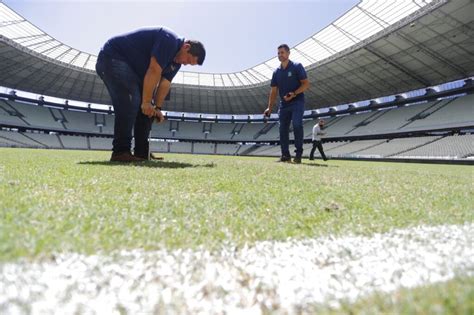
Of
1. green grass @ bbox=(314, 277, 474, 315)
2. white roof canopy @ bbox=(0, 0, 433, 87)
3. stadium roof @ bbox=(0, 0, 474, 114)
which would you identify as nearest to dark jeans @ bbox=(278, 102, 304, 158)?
green grass @ bbox=(314, 277, 474, 315)

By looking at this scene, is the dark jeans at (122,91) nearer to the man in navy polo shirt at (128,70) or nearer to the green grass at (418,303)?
the man in navy polo shirt at (128,70)

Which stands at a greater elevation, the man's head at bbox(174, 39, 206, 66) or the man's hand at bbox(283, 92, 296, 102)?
the man's head at bbox(174, 39, 206, 66)

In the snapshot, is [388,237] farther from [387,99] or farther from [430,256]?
[387,99]

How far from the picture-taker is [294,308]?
0.46m

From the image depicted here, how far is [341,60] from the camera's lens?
25.6 metres

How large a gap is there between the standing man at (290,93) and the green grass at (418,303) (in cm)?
514

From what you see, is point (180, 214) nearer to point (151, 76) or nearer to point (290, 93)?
point (151, 76)

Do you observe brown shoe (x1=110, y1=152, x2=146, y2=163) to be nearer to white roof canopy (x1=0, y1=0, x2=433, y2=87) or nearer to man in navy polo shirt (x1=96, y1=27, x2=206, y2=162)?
man in navy polo shirt (x1=96, y1=27, x2=206, y2=162)

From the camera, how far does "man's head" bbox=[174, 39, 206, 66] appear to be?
375 centimetres

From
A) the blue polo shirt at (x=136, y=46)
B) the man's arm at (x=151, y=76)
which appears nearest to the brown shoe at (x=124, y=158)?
the man's arm at (x=151, y=76)

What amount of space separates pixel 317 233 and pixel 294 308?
462 millimetres

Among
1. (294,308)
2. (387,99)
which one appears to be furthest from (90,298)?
(387,99)

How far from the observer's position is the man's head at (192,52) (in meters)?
3.75

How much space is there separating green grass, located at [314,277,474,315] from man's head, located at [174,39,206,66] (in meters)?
3.80
